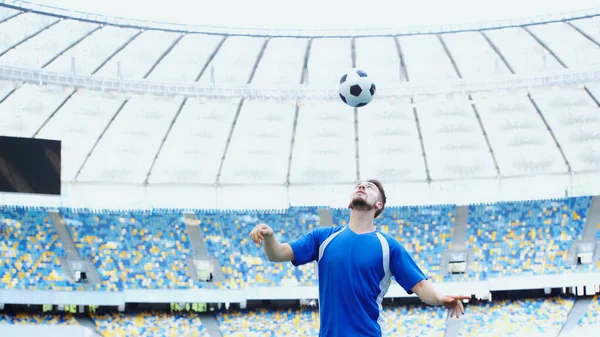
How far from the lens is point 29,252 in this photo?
27.0 metres

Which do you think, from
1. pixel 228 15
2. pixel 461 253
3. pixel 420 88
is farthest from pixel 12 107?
pixel 461 253

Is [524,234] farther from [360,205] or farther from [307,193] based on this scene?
[360,205]

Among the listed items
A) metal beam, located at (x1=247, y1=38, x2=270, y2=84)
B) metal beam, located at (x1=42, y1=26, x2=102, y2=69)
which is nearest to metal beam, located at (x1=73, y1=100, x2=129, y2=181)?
metal beam, located at (x1=42, y1=26, x2=102, y2=69)

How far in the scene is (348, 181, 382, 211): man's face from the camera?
3.87 metres

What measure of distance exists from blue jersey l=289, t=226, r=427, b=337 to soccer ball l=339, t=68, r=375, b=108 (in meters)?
9.04

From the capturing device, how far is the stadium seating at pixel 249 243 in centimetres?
2816

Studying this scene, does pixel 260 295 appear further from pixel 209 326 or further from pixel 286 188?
pixel 286 188

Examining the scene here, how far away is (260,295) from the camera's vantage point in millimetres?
27828

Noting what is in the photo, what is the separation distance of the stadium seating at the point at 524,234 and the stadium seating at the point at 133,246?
37.1 ft

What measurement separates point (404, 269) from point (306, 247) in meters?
0.55

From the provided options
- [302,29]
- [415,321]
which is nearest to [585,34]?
[302,29]

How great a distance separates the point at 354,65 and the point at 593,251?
12.4m

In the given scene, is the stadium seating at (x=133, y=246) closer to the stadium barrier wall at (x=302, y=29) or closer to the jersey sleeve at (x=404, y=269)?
the stadium barrier wall at (x=302, y=29)

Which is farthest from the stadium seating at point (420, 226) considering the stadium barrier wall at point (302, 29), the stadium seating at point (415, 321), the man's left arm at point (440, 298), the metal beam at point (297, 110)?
the man's left arm at point (440, 298)
